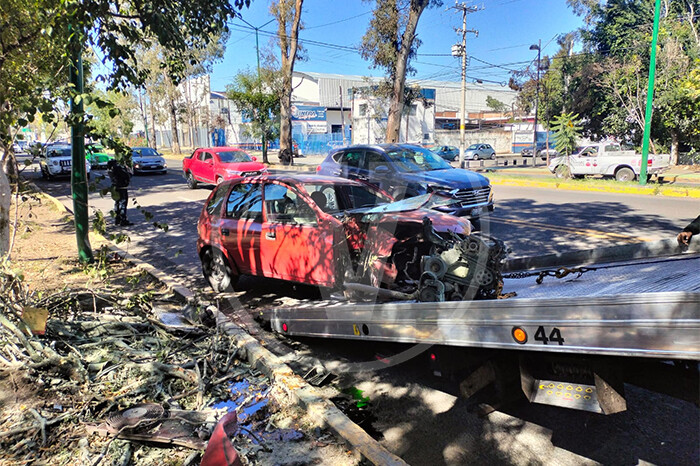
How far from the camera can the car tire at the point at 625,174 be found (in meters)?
21.6

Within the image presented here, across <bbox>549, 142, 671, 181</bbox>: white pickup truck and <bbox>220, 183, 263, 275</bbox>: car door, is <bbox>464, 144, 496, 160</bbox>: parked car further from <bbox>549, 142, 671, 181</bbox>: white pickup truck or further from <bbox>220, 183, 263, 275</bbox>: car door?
<bbox>220, 183, 263, 275</bbox>: car door

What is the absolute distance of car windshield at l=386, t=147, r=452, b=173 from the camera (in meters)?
11.8

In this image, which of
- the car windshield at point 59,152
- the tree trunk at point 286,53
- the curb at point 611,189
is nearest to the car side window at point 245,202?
the curb at point 611,189

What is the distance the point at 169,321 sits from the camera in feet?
17.3

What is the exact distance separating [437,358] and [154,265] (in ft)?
22.3

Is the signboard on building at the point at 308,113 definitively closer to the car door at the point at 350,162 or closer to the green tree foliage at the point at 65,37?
the car door at the point at 350,162

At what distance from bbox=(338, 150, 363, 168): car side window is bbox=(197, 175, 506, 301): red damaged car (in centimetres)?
605

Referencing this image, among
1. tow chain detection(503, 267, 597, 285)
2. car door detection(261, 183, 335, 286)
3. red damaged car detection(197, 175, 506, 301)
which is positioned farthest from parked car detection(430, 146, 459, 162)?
tow chain detection(503, 267, 597, 285)

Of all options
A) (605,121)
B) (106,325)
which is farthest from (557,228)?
(605,121)

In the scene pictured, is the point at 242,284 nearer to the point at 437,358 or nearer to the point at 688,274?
the point at 437,358

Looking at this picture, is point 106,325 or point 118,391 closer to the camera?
point 118,391

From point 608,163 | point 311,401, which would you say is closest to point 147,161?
point 608,163

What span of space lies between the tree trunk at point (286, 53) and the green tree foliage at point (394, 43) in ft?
14.1

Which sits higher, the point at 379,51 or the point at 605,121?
the point at 379,51
